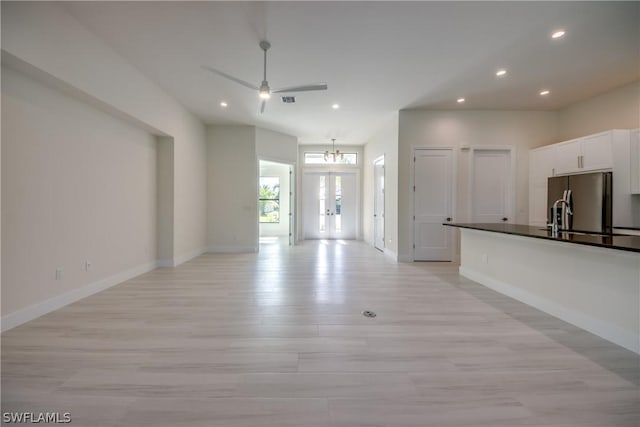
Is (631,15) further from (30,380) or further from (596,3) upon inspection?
(30,380)

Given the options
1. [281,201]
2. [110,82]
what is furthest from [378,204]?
[110,82]

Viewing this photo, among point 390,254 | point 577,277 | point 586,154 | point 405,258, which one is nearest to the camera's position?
point 577,277

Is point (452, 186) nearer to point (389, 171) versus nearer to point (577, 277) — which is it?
point (389, 171)

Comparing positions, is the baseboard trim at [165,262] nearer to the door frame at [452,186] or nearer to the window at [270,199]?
the door frame at [452,186]

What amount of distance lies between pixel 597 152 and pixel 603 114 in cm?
108

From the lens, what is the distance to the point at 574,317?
2543mm

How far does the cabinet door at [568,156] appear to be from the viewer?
14.3 feet

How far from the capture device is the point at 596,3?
8.30ft

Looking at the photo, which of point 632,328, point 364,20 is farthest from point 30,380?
point 632,328

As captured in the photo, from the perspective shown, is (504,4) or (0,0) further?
(504,4)

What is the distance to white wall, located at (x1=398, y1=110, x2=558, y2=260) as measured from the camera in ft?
17.6

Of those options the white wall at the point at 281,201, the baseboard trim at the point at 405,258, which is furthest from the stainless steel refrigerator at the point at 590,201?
the white wall at the point at 281,201

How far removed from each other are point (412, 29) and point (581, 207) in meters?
4.06

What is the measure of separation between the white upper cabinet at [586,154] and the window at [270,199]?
8.54 metres
